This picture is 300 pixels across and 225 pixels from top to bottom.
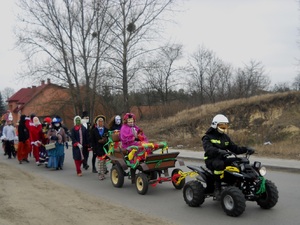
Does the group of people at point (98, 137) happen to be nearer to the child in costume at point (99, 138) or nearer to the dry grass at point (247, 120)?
the child in costume at point (99, 138)

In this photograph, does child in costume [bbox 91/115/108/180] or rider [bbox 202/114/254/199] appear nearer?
rider [bbox 202/114/254/199]

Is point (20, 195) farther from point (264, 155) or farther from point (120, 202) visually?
point (264, 155)

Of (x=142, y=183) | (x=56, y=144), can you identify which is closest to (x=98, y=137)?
(x=56, y=144)

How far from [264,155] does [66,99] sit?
23.4m

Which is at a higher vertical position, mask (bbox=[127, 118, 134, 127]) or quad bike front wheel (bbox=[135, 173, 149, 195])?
mask (bbox=[127, 118, 134, 127])

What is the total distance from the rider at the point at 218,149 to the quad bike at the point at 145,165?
6.33ft

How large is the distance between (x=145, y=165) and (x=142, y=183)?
0.47 metres

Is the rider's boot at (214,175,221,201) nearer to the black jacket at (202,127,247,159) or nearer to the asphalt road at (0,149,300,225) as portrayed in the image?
the asphalt road at (0,149,300,225)

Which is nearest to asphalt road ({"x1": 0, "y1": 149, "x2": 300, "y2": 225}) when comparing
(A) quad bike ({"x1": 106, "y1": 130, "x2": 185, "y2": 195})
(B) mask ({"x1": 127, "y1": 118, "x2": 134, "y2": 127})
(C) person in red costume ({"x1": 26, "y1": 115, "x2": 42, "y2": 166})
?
(A) quad bike ({"x1": 106, "y1": 130, "x2": 185, "y2": 195})

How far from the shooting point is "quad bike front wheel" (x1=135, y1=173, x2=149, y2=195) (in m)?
8.71

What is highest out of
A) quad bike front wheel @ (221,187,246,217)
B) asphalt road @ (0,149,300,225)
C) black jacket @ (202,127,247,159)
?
black jacket @ (202,127,247,159)

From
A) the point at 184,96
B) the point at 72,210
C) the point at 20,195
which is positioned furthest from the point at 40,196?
the point at 184,96

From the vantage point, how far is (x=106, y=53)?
3022 cm

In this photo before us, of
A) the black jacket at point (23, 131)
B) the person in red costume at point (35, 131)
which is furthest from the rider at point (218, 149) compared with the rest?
the black jacket at point (23, 131)
